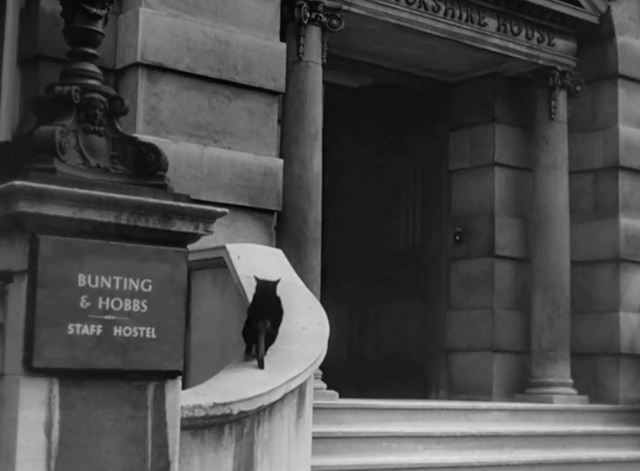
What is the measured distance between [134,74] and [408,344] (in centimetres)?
617

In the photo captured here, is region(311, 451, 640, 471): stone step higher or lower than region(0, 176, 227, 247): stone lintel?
lower

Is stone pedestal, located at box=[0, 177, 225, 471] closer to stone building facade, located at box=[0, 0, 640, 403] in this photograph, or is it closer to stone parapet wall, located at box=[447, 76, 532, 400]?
stone building facade, located at box=[0, 0, 640, 403]

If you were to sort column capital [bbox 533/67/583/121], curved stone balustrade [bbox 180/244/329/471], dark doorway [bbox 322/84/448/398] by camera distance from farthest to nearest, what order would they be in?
1. dark doorway [bbox 322/84/448/398]
2. column capital [bbox 533/67/583/121]
3. curved stone balustrade [bbox 180/244/329/471]

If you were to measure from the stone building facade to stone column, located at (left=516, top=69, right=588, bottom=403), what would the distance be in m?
0.02

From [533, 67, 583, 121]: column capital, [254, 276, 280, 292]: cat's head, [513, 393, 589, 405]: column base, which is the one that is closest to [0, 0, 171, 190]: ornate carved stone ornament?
[254, 276, 280, 292]: cat's head

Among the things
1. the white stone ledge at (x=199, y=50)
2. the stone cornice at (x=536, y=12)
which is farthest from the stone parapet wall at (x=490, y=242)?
the white stone ledge at (x=199, y=50)

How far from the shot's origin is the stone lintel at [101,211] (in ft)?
16.7

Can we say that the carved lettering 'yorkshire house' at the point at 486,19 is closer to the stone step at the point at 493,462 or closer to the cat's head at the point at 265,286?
the stone step at the point at 493,462

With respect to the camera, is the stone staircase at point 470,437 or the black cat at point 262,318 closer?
the black cat at point 262,318

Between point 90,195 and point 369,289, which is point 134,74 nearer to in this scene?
point 90,195

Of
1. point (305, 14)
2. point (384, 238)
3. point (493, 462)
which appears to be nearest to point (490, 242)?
point (384, 238)

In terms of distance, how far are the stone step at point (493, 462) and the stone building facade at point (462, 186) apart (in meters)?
1.47

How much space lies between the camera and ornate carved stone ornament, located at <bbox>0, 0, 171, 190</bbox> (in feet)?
17.0

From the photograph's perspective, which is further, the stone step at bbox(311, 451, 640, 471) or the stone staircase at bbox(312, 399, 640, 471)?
the stone staircase at bbox(312, 399, 640, 471)
